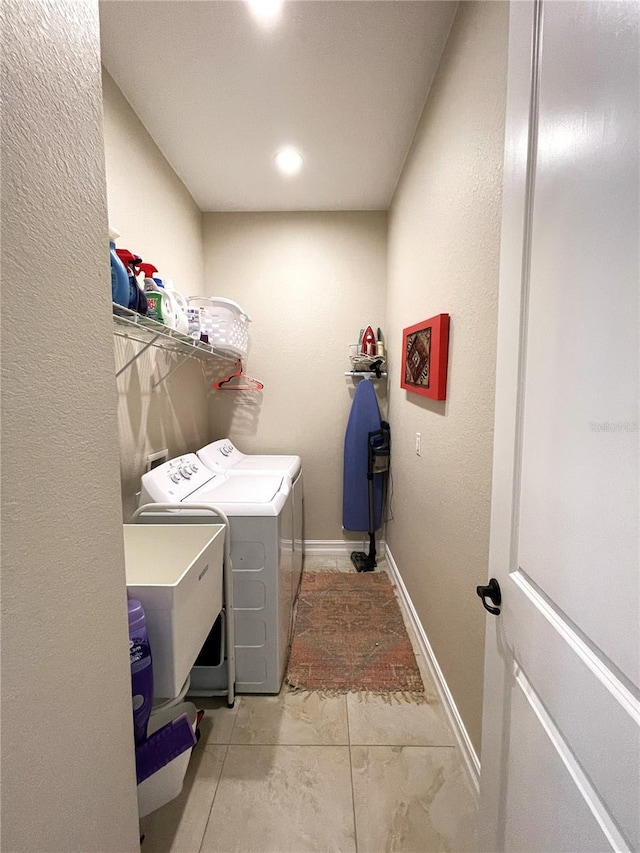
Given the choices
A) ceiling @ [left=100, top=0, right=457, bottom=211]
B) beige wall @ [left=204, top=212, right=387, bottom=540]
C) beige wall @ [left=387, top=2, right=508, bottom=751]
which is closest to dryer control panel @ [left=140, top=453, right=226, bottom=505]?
beige wall @ [left=204, top=212, right=387, bottom=540]

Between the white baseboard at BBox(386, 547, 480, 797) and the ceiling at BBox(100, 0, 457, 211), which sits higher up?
the ceiling at BBox(100, 0, 457, 211)

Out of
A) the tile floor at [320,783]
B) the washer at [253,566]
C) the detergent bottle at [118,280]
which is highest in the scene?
the detergent bottle at [118,280]

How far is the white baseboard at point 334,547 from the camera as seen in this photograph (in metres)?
2.98

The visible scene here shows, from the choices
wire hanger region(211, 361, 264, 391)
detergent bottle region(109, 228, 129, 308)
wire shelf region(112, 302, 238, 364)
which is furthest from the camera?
wire hanger region(211, 361, 264, 391)

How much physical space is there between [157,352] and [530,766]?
216 centimetres

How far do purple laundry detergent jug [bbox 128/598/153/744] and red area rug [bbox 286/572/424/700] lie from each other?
936 mm

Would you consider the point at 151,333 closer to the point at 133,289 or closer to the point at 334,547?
the point at 133,289

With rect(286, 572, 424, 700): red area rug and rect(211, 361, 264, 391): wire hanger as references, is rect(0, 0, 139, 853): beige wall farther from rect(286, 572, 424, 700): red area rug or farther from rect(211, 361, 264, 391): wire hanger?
rect(211, 361, 264, 391): wire hanger

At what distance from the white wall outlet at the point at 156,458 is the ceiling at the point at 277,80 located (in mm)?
1708

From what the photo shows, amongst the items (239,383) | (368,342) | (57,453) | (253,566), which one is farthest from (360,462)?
(57,453)

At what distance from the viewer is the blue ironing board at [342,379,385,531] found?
2.75 m

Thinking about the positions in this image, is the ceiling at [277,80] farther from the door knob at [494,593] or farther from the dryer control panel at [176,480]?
the door knob at [494,593]

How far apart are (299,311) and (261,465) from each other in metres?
1.23

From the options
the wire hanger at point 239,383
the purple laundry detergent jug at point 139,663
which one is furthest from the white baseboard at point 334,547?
the purple laundry detergent jug at point 139,663
